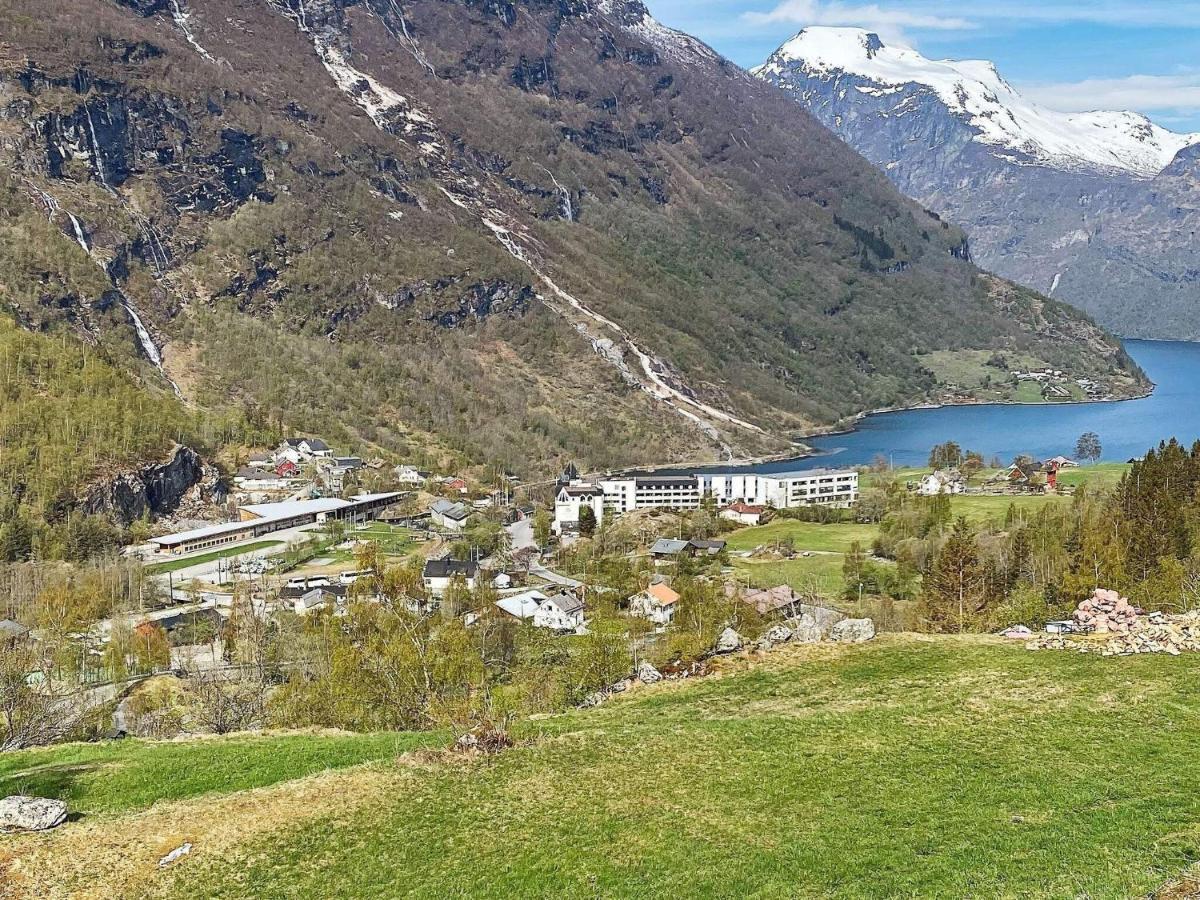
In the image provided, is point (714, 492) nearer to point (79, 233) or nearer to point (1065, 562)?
point (1065, 562)

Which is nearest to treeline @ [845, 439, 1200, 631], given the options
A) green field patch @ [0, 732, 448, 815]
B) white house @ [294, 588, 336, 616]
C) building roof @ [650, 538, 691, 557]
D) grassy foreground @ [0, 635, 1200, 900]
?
building roof @ [650, 538, 691, 557]

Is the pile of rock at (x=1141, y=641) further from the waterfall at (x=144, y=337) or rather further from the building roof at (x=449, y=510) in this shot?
the waterfall at (x=144, y=337)

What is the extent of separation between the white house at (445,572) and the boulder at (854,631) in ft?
179

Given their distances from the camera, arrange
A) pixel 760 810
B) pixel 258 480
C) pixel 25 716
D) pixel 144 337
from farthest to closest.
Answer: pixel 144 337, pixel 258 480, pixel 25 716, pixel 760 810

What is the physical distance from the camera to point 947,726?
2183 centimetres

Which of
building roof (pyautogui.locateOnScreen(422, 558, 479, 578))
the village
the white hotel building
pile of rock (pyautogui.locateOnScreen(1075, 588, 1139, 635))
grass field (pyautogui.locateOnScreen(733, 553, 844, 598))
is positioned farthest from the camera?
the white hotel building

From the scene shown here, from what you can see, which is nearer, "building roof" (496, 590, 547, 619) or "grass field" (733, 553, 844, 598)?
"building roof" (496, 590, 547, 619)

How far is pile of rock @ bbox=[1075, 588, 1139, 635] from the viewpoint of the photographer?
94.2ft

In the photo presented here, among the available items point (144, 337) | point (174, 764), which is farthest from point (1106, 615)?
point (144, 337)

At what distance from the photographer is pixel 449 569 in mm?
87188

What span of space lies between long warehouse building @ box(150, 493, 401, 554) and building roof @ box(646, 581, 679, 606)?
2108 inches

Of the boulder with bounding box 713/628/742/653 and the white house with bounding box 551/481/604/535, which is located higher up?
the boulder with bounding box 713/628/742/653

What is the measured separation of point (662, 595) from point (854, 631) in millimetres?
44938

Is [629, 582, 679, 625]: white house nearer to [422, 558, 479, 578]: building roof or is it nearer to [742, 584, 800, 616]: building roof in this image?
[742, 584, 800, 616]: building roof
